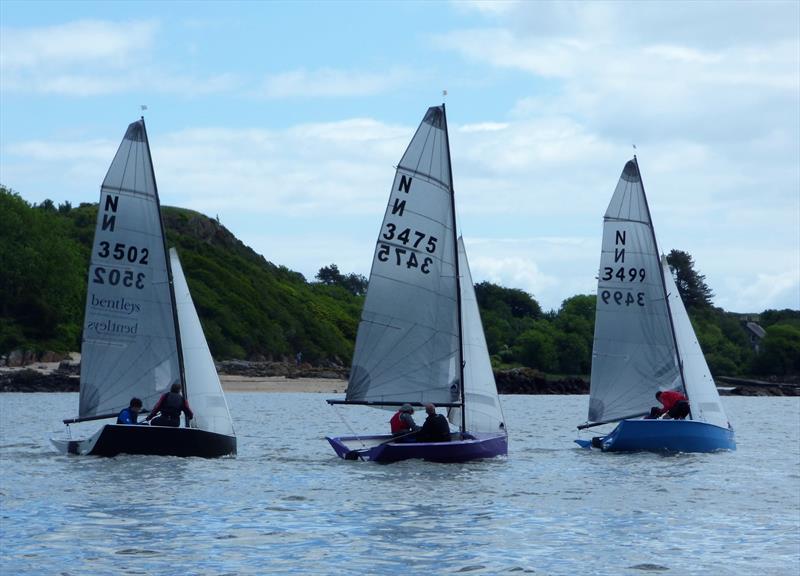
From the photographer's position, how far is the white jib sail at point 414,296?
3073cm

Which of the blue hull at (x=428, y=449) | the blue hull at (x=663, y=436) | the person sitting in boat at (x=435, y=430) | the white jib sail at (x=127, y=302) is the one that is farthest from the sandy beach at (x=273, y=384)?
the person sitting in boat at (x=435, y=430)

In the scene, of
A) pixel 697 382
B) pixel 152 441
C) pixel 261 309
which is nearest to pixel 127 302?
pixel 152 441

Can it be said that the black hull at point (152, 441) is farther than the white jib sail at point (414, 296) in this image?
No

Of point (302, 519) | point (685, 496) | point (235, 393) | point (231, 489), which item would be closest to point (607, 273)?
point (685, 496)

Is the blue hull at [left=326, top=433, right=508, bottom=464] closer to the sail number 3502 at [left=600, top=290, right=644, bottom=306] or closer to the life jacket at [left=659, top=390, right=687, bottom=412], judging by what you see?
the life jacket at [left=659, top=390, right=687, bottom=412]

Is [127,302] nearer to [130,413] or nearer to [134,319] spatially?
[134,319]

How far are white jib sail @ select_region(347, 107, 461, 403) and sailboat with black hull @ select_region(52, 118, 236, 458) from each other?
3.81 meters

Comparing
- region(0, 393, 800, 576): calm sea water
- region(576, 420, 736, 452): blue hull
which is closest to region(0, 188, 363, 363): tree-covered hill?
region(0, 393, 800, 576): calm sea water

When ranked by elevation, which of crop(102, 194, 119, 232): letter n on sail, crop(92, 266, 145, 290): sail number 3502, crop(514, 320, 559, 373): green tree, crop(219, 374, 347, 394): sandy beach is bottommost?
crop(219, 374, 347, 394): sandy beach

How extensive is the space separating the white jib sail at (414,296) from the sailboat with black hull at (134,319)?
3810 mm

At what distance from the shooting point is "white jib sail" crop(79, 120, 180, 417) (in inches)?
1228

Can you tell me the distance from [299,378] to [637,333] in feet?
224

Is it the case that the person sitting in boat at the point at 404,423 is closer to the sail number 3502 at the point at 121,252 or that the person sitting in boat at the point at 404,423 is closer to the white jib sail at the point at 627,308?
the sail number 3502 at the point at 121,252

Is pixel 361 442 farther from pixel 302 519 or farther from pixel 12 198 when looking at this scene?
pixel 12 198
